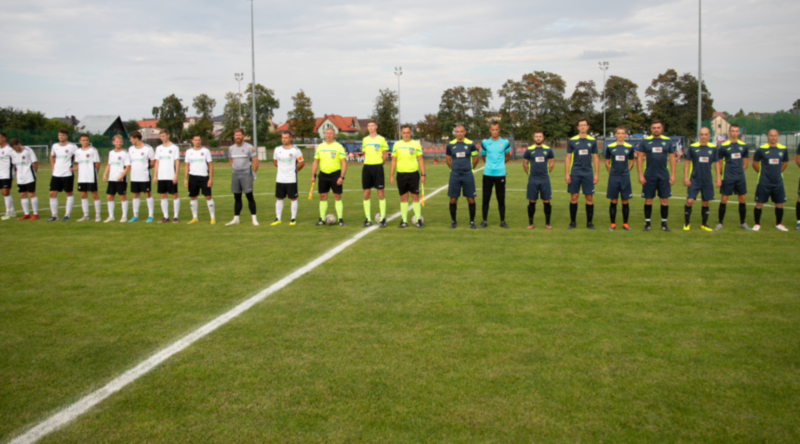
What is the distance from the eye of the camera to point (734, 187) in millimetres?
9961

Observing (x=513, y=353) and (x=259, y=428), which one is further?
(x=513, y=353)

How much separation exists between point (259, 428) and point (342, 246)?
544cm

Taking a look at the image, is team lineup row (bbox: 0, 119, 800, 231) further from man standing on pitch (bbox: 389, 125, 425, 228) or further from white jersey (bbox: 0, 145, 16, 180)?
white jersey (bbox: 0, 145, 16, 180)

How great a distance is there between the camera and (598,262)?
708 centimetres

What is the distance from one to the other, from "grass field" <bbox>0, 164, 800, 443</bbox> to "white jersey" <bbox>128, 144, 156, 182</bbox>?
3427 millimetres

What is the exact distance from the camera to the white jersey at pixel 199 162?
10766 millimetres

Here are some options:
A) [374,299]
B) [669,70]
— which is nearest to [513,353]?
[374,299]

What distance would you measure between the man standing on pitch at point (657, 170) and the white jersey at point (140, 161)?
1003 cm

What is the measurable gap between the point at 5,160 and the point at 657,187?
551 inches

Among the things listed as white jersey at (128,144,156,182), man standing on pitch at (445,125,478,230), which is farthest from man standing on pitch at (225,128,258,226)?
man standing on pitch at (445,125,478,230)

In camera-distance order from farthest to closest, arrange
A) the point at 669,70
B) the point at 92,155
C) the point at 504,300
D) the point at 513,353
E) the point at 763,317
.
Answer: the point at 669,70 < the point at 92,155 < the point at 504,300 < the point at 763,317 < the point at 513,353

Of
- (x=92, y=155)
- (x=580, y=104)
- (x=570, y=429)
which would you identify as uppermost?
(x=580, y=104)

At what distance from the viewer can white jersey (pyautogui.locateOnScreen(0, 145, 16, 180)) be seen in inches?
460

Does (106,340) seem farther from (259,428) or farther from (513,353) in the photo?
(513,353)
